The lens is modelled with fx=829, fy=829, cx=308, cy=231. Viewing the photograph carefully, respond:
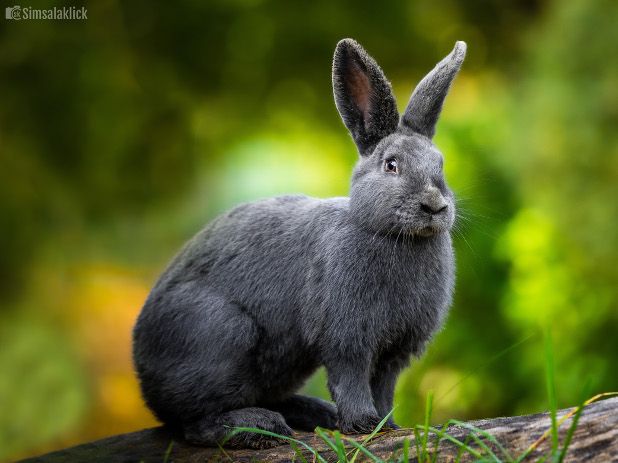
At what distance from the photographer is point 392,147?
375cm

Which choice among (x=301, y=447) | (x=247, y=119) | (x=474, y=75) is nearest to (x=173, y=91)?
(x=247, y=119)

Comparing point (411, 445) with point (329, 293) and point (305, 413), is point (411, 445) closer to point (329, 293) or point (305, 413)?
point (329, 293)

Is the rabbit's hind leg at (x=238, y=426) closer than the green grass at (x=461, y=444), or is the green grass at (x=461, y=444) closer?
the green grass at (x=461, y=444)

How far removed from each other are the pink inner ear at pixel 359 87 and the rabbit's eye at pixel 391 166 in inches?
10.7

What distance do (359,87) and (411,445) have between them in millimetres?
1625

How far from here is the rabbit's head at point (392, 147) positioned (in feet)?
11.9

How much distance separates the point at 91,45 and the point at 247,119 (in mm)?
1746

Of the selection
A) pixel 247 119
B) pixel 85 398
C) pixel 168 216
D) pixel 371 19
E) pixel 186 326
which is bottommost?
pixel 85 398

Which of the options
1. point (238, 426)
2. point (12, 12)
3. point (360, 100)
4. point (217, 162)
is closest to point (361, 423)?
point (238, 426)

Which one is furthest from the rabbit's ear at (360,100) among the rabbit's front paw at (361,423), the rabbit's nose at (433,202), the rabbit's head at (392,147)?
the rabbit's front paw at (361,423)

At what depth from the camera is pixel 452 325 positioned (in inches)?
304

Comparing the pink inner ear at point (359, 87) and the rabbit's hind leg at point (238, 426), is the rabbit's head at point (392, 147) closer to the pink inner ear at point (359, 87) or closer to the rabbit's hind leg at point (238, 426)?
the pink inner ear at point (359, 87)

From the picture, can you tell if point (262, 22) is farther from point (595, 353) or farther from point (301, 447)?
point (301, 447)

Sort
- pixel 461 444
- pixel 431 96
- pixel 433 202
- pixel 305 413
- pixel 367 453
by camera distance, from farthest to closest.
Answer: pixel 305 413 → pixel 431 96 → pixel 433 202 → pixel 367 453 → pixel 461 444
